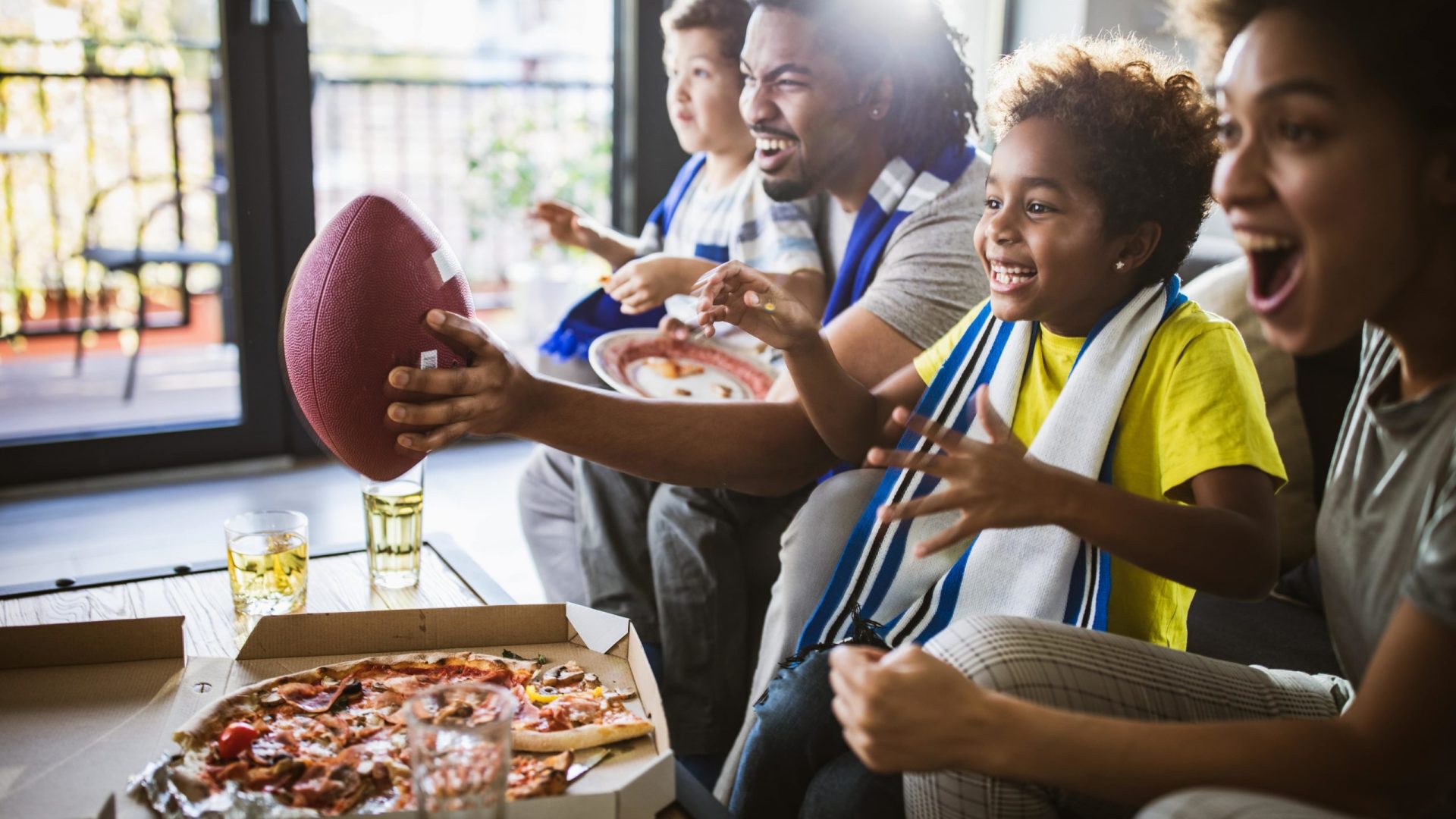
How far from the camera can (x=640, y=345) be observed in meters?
2.08

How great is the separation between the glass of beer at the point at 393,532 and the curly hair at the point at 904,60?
3.10 ft

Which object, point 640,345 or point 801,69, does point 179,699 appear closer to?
point 640,345

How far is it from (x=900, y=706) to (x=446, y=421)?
0.64 metres

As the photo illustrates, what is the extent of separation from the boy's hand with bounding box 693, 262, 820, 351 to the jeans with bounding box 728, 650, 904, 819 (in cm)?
40

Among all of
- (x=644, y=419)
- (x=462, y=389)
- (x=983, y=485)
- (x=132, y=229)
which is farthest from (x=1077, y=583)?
(x=132, y=229)

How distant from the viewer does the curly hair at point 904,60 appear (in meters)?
1.91

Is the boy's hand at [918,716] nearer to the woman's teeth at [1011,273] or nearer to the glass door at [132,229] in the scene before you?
the woman's teeth at [1011,273]

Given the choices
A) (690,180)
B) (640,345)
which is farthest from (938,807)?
(690,180)

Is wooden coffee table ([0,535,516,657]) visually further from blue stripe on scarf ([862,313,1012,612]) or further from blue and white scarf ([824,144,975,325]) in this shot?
blue and white scarf ([824,144,975,325])

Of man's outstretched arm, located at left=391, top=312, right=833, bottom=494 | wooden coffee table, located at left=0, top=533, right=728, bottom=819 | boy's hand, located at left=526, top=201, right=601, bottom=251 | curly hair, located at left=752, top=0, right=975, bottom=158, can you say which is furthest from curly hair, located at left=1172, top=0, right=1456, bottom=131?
boy's hand, located at left=526, top=201, right=601, bottom=251

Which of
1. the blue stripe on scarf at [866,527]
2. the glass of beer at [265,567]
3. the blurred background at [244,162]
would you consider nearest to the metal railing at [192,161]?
the blurred background at [244,162]

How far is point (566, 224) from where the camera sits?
2465 mm

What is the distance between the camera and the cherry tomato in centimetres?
104

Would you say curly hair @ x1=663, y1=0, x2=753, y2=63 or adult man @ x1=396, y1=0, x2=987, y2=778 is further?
curly hair @ x1=663, y1=0, x2=753, y2=63
